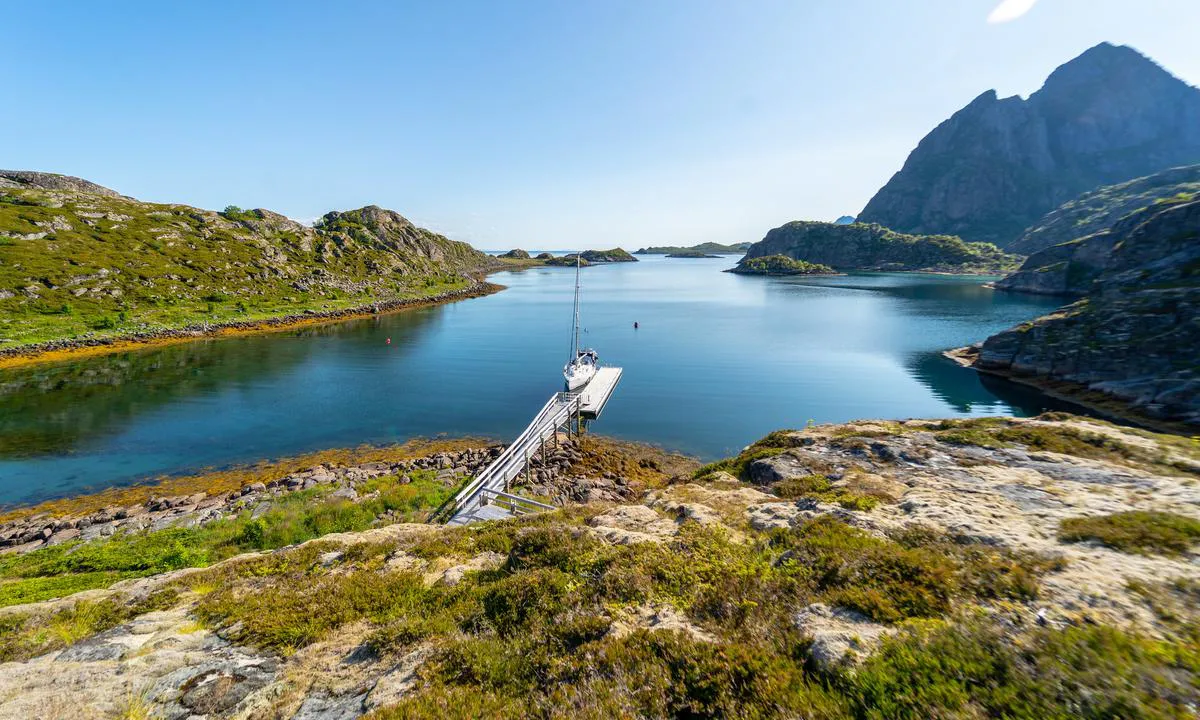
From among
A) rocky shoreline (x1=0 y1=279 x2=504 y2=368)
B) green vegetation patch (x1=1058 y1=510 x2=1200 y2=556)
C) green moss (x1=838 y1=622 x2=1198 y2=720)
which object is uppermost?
green moss (x1=838 y1=622 x2=1198 y2=720)

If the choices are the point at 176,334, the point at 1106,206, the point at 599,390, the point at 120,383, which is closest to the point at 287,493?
the point at 599,390

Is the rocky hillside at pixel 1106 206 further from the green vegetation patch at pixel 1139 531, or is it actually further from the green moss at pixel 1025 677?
the green moss at pixel 1025 677

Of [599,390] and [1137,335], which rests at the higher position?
[1137,335]

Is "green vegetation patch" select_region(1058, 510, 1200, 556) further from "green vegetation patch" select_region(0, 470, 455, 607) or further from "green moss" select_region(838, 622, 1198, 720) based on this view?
"green vegetation patch" select_region(0, 470, 455, 607)

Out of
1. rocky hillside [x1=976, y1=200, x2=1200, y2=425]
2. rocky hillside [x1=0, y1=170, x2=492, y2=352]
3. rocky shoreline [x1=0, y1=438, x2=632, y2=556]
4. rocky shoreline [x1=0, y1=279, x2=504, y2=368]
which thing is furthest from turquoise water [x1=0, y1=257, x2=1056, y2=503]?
rocky hillside [x1=0, y1=170, x2=492, y2=352]

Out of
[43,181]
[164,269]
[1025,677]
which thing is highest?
[43,181]

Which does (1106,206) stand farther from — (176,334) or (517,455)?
(176,334)

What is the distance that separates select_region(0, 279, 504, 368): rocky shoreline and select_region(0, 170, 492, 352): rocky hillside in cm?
183

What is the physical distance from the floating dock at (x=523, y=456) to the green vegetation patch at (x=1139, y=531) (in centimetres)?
1523

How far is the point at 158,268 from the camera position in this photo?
3115 inches

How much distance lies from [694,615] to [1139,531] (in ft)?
33.7

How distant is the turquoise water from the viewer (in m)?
31.2

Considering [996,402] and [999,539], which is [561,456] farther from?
[996,402]

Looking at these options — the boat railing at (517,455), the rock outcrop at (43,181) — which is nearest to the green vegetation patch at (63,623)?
the boat railing at (517,455)
